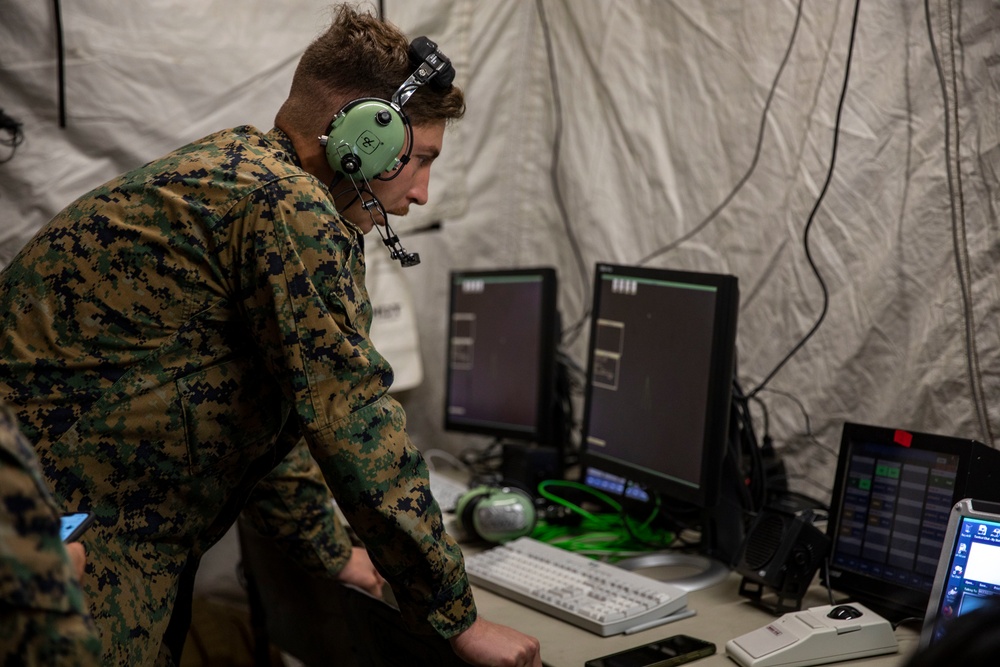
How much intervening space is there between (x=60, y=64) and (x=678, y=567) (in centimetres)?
166

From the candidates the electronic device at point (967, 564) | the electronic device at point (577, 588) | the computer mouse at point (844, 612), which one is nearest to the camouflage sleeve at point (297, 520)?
the electronic device at point (577, 588)

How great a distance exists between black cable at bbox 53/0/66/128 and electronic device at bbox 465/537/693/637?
1.32m

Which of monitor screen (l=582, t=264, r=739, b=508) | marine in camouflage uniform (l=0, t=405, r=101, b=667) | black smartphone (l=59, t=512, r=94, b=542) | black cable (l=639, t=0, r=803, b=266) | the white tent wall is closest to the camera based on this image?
marine in camouflage uniform (l=0, t=405, r=101, b=667)

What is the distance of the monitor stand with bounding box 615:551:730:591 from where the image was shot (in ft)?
5.03

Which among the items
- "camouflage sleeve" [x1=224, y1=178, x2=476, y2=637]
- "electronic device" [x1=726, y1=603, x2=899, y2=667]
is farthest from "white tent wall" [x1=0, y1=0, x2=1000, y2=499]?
"camouflage sleeve" [x1=224, y1=178, x2=476, y2=637]

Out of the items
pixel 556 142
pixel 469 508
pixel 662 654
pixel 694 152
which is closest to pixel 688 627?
pixel 662 654

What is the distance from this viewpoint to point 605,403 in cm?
175

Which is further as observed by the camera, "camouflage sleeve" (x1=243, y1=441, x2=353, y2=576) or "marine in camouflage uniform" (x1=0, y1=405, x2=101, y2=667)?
"camouflage sleeve" (x1=243, y1=441, x2=353, y2=576)

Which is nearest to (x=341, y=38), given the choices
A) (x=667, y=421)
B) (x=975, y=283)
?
(x=667, y=421)

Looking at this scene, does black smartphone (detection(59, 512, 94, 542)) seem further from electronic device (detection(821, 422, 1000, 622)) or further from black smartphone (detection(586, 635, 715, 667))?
electronic device (detection(821, 422, 1000, 622))

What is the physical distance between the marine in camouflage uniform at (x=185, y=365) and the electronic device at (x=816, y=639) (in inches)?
15.1

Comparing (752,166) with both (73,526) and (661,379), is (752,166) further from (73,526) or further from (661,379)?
(73,526)

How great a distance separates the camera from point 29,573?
72 cm

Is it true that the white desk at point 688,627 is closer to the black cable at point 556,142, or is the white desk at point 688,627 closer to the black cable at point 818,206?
the black cable at point 818,206
